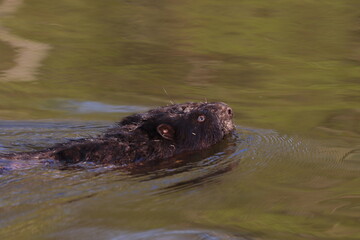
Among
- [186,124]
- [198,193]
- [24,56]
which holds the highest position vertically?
[24,56]

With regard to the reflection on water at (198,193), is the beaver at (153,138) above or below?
above

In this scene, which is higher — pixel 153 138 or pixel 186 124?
pixel 186 124

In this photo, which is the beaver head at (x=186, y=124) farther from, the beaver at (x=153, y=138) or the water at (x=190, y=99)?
the water at (x=190, y=99)

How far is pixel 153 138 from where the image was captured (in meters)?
7.29

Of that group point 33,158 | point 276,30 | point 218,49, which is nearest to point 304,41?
point 276,30

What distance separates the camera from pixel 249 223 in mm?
5293

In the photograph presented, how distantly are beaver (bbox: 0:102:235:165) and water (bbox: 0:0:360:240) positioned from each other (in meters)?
0.19

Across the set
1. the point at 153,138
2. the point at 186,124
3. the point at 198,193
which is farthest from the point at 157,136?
the point at 198,193

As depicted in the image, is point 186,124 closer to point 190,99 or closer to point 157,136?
point 157,136

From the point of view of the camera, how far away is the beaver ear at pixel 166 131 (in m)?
7.28

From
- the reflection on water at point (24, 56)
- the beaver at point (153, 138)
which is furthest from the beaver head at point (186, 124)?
the reflection on water at point (24, 56)

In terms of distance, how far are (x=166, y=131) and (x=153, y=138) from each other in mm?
156

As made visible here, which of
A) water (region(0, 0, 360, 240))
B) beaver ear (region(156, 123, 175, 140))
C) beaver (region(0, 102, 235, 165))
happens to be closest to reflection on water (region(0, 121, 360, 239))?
water (region(0, 0, 360, 240))

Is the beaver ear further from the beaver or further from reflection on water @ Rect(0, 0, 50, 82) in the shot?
reflection on water @ Rect(0, 0, 50, 82)
